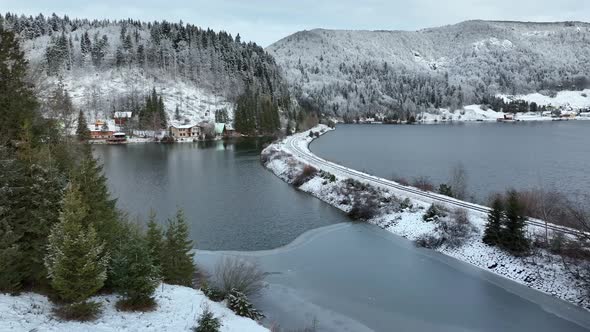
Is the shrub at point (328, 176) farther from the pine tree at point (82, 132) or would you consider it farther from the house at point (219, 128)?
the house at point (219, 128)

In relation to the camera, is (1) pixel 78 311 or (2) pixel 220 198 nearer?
(1) pixel 78 311

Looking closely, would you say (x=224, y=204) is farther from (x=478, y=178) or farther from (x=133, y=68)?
(x=133, y=68)

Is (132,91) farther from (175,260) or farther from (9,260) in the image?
(9,260)

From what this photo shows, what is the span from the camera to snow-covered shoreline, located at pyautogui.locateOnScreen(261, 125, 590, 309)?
92.1ft

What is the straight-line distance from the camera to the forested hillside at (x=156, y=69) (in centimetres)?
14712

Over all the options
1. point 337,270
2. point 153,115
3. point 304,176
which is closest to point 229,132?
point 153,115

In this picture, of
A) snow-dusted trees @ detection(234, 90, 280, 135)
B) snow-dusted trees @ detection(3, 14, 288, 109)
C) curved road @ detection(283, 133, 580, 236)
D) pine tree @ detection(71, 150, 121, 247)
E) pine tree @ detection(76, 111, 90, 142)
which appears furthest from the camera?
snow-dusted trees @ detection(3, 14, 288, 109)

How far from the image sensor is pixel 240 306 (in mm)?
22109

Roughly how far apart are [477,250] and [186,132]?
109988 mm

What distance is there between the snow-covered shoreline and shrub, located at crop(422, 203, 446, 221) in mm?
581

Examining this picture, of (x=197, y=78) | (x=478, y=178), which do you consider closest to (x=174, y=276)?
(x=478, y=178)

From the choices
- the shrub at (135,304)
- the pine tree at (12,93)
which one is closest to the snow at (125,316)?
the shrub at (135,304)

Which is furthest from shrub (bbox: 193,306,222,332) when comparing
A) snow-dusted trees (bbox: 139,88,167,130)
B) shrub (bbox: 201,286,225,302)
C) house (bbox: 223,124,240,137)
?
house (bbox: 223,124,240,137)

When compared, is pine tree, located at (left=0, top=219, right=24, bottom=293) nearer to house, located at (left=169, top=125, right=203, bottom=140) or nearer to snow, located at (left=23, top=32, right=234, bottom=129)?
house, located at (left=169, top=125, right=203, bottom=140)
